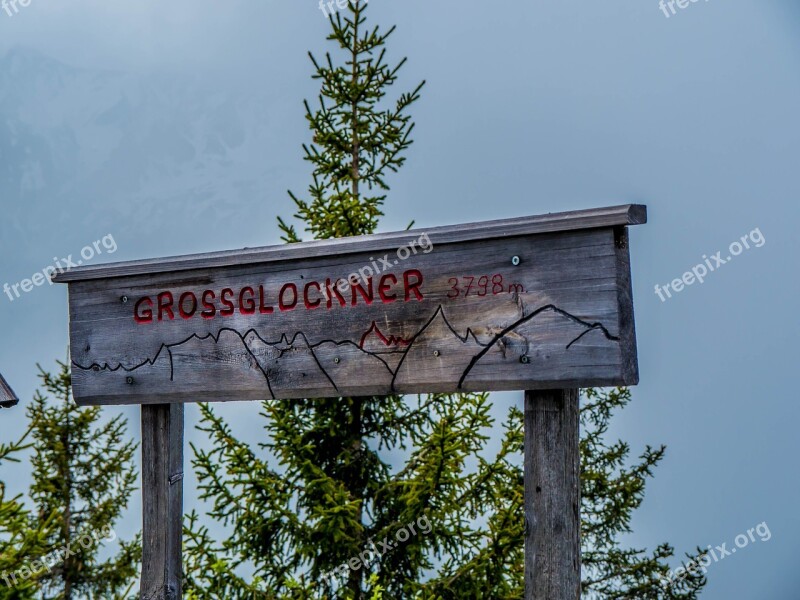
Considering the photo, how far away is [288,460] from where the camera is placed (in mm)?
5988

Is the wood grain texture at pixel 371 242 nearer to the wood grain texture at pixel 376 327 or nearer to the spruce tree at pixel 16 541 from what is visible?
the wood grain texture at pixel 376 327

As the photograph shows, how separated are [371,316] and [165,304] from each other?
4.15ft

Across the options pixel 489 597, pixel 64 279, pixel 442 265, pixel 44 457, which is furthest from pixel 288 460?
pixel 44 457

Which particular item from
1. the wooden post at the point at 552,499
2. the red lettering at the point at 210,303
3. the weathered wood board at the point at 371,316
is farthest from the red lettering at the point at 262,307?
the wooden post at the point at 552,499

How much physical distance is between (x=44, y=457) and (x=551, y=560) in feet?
21.2

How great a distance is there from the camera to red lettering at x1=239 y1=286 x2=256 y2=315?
14.1 ft

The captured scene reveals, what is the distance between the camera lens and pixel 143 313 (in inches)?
181

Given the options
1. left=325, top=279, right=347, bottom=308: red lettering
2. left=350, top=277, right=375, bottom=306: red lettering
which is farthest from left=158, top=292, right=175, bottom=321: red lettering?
left=350, top=277, right=375, bottom=306: red lettering

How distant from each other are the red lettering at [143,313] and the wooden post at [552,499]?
7.02 feet

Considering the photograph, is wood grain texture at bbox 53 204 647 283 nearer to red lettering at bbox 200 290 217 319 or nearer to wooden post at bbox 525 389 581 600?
red lettering at bbox 200 290 217 319

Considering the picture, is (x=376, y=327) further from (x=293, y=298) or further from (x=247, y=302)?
(x=247, y=302)

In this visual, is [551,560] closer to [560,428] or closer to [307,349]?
[560,428]

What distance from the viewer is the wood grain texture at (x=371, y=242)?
3.46 meters

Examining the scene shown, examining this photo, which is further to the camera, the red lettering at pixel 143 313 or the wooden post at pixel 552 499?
the red lettering at pixel 143 313
